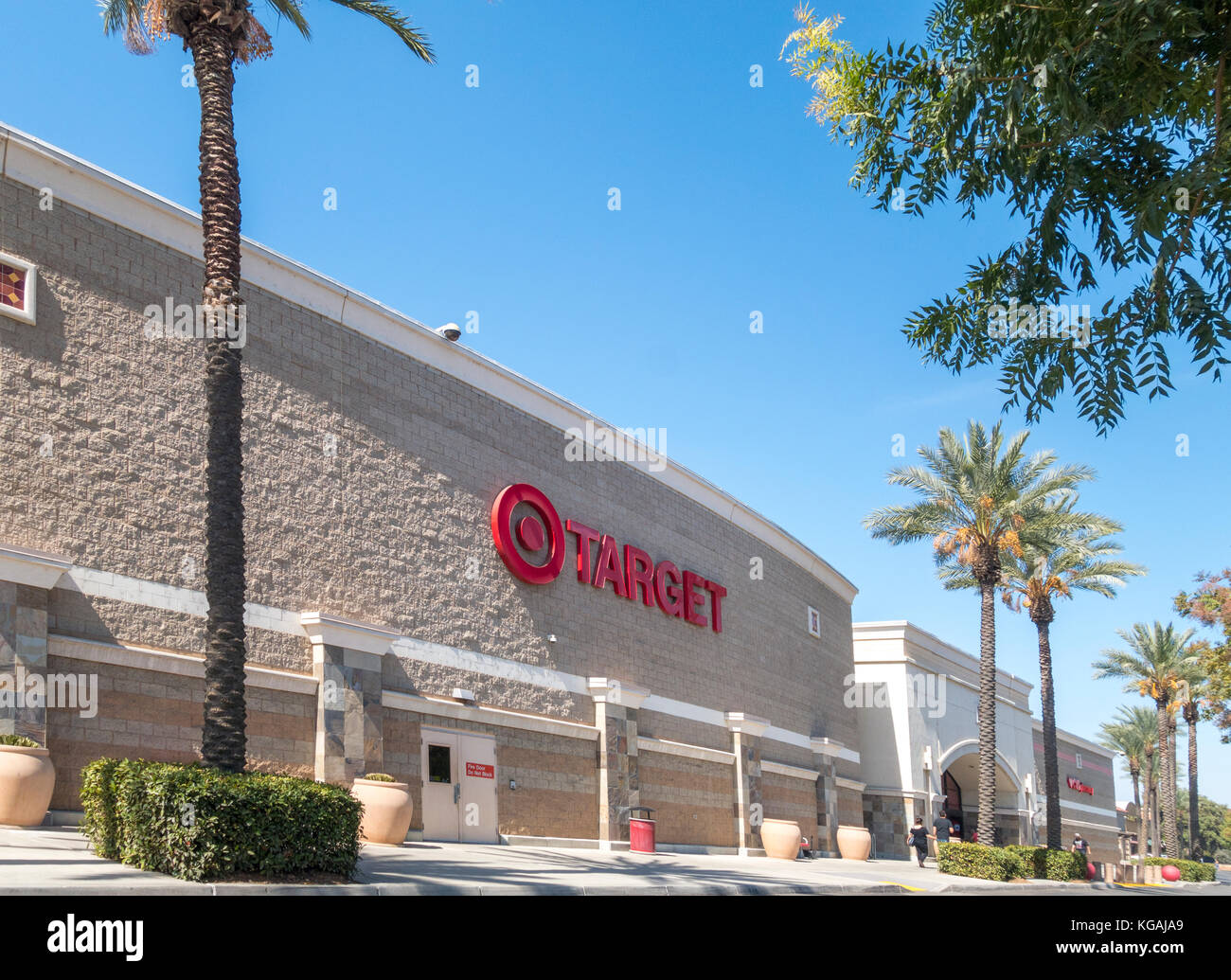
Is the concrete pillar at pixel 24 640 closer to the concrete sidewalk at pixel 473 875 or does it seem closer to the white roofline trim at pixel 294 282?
the concrete sidewalk at pixel 473 875

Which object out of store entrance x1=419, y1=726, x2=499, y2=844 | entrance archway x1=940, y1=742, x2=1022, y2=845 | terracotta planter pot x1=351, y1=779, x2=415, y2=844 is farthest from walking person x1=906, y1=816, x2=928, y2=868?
terracotta planter pot x1=351, y1=779, x2=415, y2=844

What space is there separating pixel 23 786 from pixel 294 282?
34.0 feet

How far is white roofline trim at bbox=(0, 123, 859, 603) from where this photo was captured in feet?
59.3

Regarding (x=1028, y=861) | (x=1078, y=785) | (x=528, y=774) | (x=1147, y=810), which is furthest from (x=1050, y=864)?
(x=1147, y=810)

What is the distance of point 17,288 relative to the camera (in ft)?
57.3

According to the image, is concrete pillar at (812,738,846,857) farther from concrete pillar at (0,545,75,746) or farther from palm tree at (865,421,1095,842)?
concrete pillar at (0,545,75,746)

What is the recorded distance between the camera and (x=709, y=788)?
32.9m

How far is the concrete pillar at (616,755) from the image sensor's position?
2750 cm

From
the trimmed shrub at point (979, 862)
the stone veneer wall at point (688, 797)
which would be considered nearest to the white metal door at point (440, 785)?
the stone veneer wall at point (688, 797)

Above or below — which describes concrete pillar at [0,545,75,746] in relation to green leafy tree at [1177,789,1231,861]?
above

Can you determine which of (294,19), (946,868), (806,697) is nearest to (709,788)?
(946,868)

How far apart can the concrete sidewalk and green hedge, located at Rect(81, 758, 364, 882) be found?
1.00 ft
